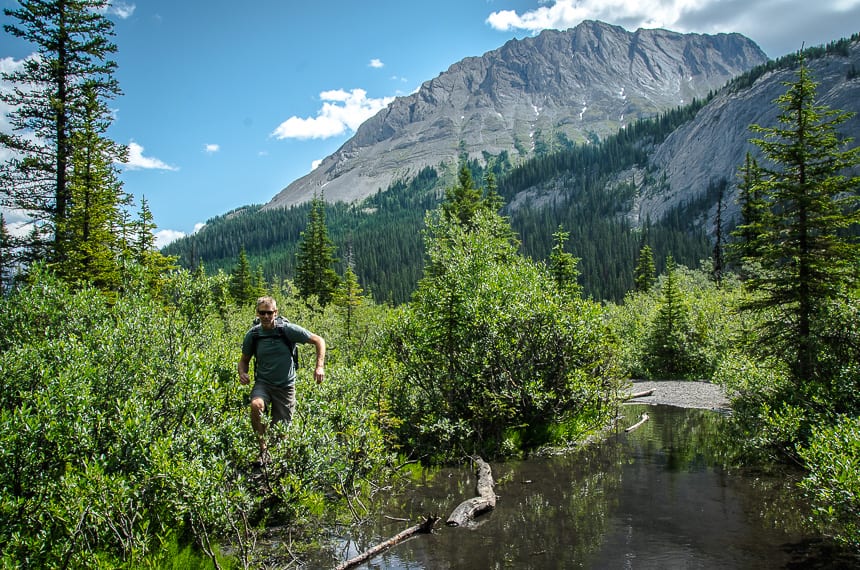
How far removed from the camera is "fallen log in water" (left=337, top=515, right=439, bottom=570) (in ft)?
23.8

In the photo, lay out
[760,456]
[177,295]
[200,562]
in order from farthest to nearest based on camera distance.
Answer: [760,456], [177,295], [200,562]

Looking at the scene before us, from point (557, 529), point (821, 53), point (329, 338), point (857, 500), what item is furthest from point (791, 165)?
point (821, 53)

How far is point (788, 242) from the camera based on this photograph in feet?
42.5

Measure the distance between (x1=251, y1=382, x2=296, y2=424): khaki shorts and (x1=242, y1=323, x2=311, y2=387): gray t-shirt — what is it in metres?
0.08

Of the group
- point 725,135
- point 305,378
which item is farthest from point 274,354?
point 725,135

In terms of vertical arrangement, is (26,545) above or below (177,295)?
below

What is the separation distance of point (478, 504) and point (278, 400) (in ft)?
13.5

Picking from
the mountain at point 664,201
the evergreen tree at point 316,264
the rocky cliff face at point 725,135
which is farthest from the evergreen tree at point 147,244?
the rocky cliff face at point 725,135

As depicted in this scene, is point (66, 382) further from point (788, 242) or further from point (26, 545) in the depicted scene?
point (788, 242)

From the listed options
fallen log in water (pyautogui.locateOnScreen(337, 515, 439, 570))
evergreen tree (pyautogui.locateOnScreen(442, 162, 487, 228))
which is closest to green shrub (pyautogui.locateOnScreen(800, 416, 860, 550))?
fallen log in water (pyautogui.locateOnScreen(337, 515, 439, 570))

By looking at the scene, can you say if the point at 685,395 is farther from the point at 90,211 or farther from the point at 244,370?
the point at 90,211

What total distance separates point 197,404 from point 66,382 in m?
1.64

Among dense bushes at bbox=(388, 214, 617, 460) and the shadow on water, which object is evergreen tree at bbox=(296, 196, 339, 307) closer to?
dense bushes at bbox=(388, 214, 617, 460)

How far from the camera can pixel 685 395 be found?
82.9ft
